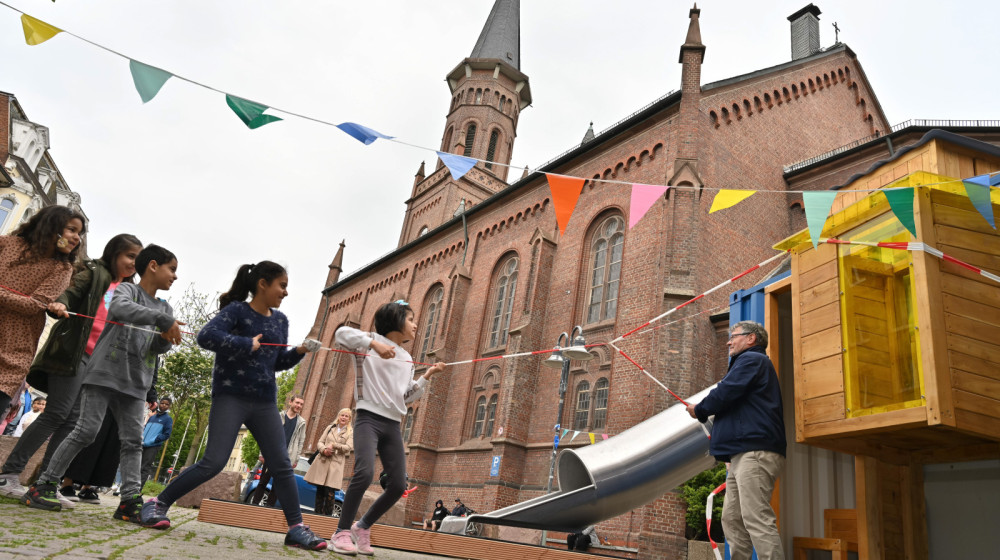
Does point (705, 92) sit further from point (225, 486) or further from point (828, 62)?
point (225, 486)

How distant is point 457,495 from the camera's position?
18.1 m

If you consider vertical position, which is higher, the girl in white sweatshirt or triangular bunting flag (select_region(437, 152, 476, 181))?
triangular bunting flag (select_region(437, 152, 476, 181))

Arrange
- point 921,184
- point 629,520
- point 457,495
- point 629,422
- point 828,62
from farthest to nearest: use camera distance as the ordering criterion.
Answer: point 828,62 < point 457,495 < point 629,422 < point 629,520 < point 921,184

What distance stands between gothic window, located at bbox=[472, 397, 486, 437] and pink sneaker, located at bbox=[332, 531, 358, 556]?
1537 centimetres

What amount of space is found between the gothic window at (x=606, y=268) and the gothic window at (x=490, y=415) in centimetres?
431

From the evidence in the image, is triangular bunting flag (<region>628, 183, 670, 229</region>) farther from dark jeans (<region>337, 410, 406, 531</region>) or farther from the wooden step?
dark jeans (<region>337, 410, 406, 531</region>)

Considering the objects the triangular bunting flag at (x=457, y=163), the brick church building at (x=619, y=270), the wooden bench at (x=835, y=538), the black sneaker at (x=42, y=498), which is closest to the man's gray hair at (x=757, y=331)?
the wooden bench at (x=835, y=538)

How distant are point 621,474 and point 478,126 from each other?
108 ft

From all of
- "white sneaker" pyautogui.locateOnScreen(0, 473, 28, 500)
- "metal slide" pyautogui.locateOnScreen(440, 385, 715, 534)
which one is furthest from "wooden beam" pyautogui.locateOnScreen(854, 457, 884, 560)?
"white sneaker" pyautogui.locateOnScreen(0, 473, 28, 500)

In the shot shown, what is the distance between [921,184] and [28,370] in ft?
20.3

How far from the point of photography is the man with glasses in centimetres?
377

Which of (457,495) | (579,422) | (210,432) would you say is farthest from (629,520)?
(210,432)

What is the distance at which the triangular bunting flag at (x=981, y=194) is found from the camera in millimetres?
4027

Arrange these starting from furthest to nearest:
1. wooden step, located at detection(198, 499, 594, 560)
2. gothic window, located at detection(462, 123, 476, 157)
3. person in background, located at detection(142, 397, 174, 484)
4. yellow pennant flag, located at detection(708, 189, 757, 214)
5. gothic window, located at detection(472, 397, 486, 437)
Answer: gothic window, located at detection(462, 123, 476, 157) < gothic window, located at detection(472, 397, 486, 437) < person in background, located at detection(142, 397, 174, 484) < yellow pennant flag, located at detection(708, 189, 757, 214) < wooden step, located at detection(198, 499, 594, 560)
